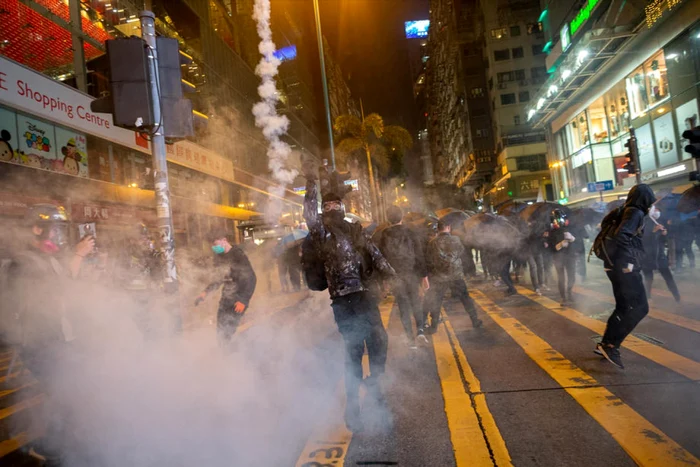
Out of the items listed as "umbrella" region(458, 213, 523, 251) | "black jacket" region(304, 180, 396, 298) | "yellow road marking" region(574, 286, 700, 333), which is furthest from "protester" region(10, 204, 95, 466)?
"umbrella" region(458, 213, 523, 251)

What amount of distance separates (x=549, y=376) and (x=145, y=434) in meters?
3.11

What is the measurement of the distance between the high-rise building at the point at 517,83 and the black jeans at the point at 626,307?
43435mm

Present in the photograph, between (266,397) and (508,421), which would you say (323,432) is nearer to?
(266,397)

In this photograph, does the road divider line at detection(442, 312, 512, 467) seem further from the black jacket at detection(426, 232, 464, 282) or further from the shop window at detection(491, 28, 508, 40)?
the shop window at detection(491, 28, 508, 40)

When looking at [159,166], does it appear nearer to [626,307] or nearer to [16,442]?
[16,442]

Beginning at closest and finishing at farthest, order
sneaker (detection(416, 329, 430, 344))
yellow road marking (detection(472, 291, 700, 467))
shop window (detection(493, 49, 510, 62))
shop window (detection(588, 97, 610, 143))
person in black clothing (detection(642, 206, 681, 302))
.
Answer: yellow road marking (detection(472, 291, 700, 467)) → sneaker (detection(416, 329, 430, 344)) → person in black clothing (detection(642, 206, 681, 302)) → shop window (detection(588, 97, 610, 143)) → shop window (detection(493, 49, 510, 62))

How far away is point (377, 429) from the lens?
2.94 metres

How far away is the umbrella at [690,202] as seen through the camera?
299 inches

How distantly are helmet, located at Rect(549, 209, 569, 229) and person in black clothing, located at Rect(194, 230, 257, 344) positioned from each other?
4934 millimetres

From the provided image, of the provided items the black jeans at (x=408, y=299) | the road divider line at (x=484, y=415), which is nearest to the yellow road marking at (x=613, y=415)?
the road divider line at (x=484, y=415)

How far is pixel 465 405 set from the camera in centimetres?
327

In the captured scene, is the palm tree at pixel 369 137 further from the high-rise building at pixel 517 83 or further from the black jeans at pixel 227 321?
the black jeans at pixel 227 321

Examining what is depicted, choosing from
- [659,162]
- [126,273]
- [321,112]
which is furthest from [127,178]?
[321,112]

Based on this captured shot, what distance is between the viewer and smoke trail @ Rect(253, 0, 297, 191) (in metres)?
27.6
